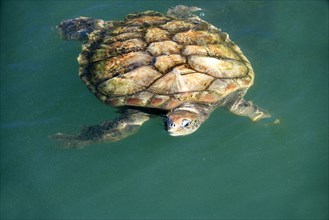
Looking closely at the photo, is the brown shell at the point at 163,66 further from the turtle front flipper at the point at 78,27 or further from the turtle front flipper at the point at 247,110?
the turtle front flipper at the point at 78,27

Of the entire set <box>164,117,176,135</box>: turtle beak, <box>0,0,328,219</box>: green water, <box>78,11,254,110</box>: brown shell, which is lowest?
<box>0,0,328,219</box>: green water

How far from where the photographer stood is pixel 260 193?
19.3 ft

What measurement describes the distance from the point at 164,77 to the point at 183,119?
74cm

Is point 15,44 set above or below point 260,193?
above

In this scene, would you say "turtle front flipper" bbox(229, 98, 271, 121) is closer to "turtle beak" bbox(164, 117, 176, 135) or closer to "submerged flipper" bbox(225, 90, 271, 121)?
"submerged flipper" bbox(225, 90, 271, 121)

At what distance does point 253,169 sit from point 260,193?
39 centimetres

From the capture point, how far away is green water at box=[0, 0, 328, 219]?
227 inches

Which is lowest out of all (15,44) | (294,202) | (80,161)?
(294,202)

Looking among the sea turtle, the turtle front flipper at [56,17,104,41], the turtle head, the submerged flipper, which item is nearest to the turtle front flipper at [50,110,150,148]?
the sea turtle

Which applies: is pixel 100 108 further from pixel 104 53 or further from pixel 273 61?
pixel 273 61

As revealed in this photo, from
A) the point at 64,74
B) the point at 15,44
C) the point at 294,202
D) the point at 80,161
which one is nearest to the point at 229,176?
the point at 294,202

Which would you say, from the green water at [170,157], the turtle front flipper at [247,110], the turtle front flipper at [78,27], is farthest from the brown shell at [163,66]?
the turtle front flipper at [78,27]

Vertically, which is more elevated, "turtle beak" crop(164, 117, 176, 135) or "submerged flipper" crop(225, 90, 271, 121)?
"turtle beak" crop(164, 117, 176, 135)

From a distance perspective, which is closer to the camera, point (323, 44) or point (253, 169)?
point (253, 169)
